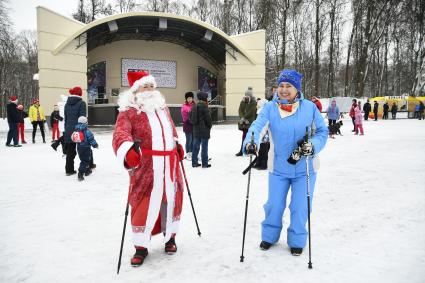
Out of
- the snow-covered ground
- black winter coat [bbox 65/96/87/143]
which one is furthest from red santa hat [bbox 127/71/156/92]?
black winter coat [bbox 65/96/87/143]

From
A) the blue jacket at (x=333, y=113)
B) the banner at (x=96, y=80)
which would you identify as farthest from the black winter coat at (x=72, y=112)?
the banner at (x=96, y=80)

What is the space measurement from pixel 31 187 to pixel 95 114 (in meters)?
17.9

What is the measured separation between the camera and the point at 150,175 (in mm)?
3037

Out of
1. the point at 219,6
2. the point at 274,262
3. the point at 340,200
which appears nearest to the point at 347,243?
the point at 274,262

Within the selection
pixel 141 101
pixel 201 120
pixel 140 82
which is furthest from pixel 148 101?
pixel 201 120

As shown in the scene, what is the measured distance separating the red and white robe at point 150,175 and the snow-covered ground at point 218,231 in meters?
0.35

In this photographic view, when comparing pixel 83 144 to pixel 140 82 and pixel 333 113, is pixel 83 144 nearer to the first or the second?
pixel 140 82

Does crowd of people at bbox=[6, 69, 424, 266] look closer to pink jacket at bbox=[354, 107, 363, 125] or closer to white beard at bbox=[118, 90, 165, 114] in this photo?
white beard at bbox=[118, 90, 165, 114]

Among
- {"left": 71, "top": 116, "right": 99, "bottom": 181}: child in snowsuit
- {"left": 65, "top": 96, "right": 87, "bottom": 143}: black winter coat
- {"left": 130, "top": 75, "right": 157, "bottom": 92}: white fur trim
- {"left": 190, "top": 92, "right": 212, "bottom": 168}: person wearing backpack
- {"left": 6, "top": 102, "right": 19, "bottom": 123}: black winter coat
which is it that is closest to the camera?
{"left": 130, "top": 75, "right": 157, "bottom": 92}: white fur trim

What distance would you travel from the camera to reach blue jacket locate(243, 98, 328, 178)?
3.21 metres

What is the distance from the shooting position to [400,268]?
9.66ft

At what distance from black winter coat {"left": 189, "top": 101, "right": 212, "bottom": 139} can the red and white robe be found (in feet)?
14.8

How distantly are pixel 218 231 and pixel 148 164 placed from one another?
1.31 metres

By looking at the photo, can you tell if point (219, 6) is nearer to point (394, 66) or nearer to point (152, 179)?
point (394, 66)
